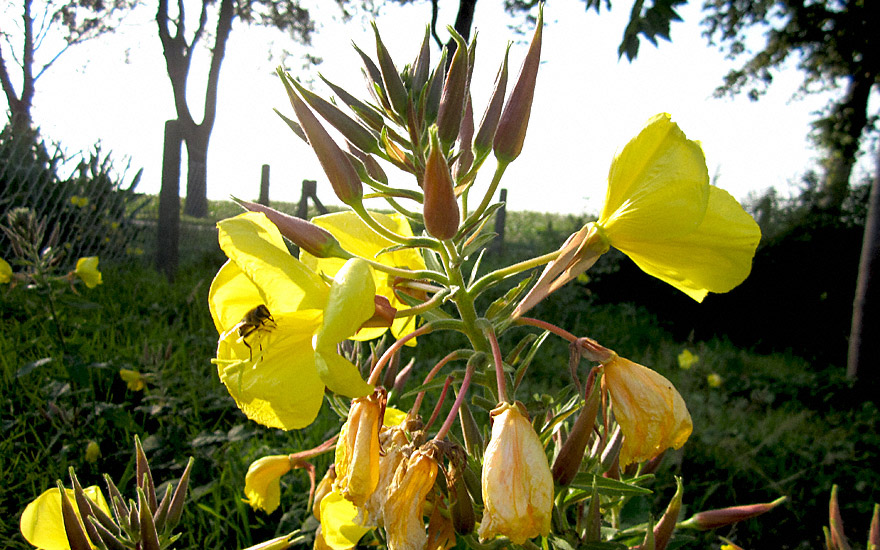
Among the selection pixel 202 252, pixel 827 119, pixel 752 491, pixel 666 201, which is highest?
pixel 827 119

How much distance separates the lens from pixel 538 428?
864mm

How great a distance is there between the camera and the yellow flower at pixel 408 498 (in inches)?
27.2

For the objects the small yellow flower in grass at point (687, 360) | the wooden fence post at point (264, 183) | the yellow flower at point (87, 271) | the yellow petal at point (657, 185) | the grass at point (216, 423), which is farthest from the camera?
the wooden fence post at point (264, 183)

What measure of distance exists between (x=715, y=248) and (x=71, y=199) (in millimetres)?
5783

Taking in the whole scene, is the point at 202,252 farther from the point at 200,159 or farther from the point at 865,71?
the point at 865,71

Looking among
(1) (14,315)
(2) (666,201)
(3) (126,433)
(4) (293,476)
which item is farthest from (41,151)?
(2) (666,201)

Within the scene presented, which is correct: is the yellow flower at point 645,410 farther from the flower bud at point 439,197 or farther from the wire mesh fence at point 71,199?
the wire mesh fence at point 71,199

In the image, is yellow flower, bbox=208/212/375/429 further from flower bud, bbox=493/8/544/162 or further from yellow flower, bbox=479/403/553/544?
flower bud, bbox=493/8/544/162

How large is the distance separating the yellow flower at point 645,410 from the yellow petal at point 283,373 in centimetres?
39

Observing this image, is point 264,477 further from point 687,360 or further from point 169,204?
point 169,204

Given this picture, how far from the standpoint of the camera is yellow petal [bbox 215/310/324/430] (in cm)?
69

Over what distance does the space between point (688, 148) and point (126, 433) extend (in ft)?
7.66

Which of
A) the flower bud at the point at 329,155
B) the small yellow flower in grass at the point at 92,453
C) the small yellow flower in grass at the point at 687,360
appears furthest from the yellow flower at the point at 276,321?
the small yellow flower in grass at the point at 687,360

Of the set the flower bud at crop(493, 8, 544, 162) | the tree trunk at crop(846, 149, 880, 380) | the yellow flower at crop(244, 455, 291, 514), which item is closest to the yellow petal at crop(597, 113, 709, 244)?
the flower bud at crop(493, 8, 544, 162)
